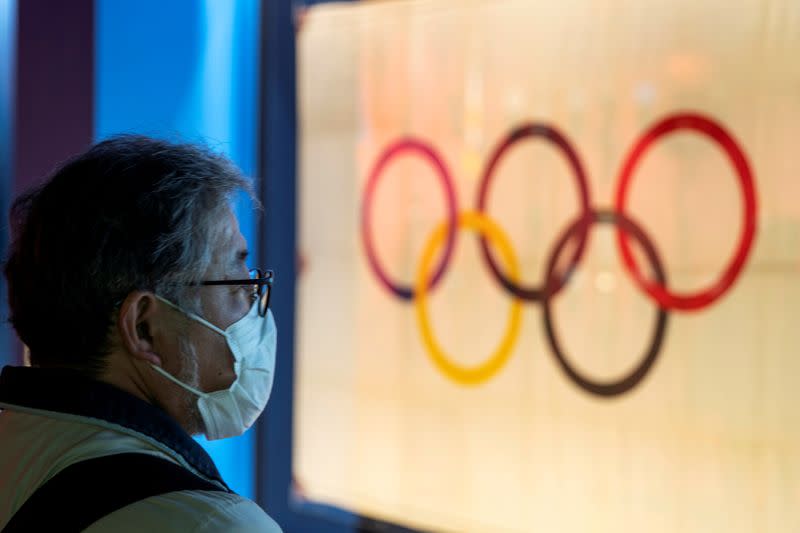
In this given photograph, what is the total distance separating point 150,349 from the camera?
39.4 inches

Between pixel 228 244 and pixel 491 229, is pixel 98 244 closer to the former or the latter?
pixel 228 244

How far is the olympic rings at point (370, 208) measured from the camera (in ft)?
8.43

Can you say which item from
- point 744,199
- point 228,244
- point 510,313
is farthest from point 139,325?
point 510,313

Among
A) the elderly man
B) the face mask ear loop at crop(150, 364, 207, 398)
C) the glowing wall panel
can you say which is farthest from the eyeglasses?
the glowing wall panel

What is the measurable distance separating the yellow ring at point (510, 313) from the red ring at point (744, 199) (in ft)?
1.12

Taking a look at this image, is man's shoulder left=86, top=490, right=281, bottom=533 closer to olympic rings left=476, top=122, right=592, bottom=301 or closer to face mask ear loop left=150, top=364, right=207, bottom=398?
face mask ear loop left=150, top=364, right=207, bottom=398

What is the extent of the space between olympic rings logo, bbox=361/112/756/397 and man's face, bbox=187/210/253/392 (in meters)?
1.27

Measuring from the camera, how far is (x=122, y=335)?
3.17 ft

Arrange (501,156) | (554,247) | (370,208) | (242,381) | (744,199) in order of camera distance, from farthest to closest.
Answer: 1. (370,208)
2. (501,156)
3. (554,247)
4. (744,199)
5. (242,381)

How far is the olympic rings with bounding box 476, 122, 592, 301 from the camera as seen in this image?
2.27 metres

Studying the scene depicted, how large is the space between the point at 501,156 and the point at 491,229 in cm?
19

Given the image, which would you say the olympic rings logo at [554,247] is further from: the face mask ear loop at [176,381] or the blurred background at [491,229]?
the face mask ear loop at [176,381]

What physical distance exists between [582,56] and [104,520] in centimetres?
178

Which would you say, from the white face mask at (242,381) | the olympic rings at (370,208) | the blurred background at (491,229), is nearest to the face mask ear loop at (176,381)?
the white face mask at (242,381)
